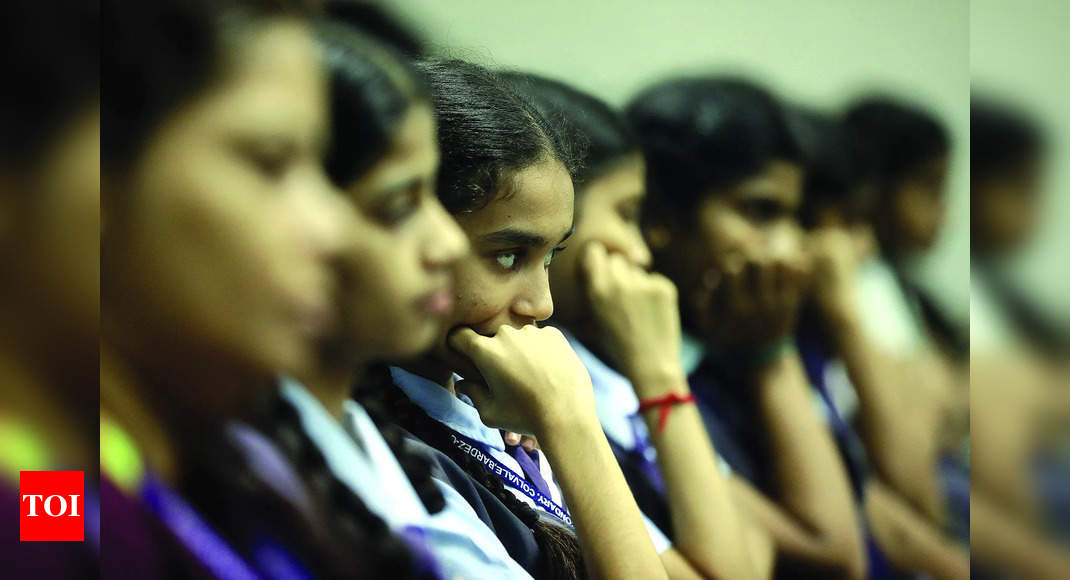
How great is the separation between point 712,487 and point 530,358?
1.12ft

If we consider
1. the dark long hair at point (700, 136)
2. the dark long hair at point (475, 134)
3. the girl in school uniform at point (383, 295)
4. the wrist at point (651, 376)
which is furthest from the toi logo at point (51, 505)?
the dark long hair at point (700, 136)

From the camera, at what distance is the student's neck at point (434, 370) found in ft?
3.00

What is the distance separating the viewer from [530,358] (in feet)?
3.12

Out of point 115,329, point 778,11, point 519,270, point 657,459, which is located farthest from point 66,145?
point 778,11

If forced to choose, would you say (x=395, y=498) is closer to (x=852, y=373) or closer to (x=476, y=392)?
(x=476, y=392)

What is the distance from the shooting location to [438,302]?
2.95ft

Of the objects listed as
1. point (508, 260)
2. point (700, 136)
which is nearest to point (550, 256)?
point (508, 260)

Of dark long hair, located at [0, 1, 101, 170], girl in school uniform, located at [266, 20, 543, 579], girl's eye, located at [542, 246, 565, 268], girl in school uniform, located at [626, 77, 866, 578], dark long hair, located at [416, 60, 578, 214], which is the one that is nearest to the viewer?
dark long hair, located at [0, 1, 101, 170]

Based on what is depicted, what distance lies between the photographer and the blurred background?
1.02 meters

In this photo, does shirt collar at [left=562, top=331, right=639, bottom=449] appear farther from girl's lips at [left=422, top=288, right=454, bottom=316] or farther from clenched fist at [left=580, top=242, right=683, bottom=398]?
girl's lips at [left=422, top=288, right=454, bottom=316]

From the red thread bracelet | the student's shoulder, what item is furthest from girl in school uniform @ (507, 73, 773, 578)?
the student's shoulder

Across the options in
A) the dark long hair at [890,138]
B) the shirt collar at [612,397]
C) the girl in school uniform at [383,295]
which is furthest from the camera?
the dark long hair at [890,138]

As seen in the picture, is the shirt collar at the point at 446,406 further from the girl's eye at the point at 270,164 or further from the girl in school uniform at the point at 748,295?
the girl in school uniform at the point at 748,295

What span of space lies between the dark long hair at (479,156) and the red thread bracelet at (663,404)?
22cm
